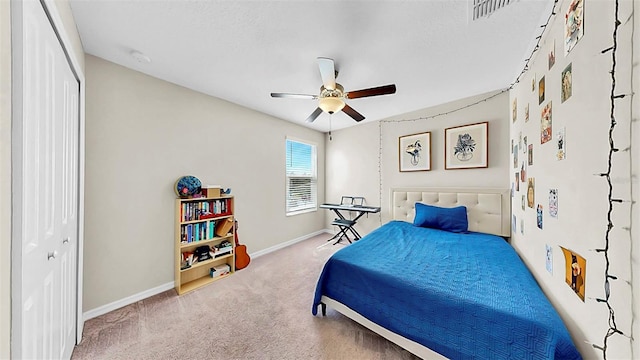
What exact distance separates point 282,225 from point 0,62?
11.0 ft

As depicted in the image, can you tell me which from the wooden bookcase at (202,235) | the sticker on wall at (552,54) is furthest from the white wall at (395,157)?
the wooden bookcase at (202,235)

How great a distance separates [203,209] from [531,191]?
10.8 ft

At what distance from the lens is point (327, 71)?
182 cm

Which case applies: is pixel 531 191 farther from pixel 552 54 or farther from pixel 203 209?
pixel 203 209

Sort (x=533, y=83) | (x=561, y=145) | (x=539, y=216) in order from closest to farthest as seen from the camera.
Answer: (x=561, y=145) < (x=539, y=216) < (x=533, y=83)

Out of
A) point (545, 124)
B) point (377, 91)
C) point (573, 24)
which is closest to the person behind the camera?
point (573, 24)

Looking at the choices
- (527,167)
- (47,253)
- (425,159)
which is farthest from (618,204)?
(425,159)

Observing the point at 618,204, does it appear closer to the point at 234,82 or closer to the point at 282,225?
the point at 234,82

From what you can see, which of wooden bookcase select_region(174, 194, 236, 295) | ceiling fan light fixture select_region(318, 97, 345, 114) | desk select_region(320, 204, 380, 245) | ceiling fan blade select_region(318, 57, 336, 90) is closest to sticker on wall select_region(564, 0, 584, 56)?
ceiling fan blade select_region(318, 57, 336, 90)

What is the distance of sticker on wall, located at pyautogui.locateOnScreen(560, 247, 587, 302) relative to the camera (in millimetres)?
955

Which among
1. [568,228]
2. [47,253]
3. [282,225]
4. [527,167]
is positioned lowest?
[282,225]

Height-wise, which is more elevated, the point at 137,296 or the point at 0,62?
the point at 0,62

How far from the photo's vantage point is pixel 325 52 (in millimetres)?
1837

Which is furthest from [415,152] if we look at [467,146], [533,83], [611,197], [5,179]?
[5,179]
